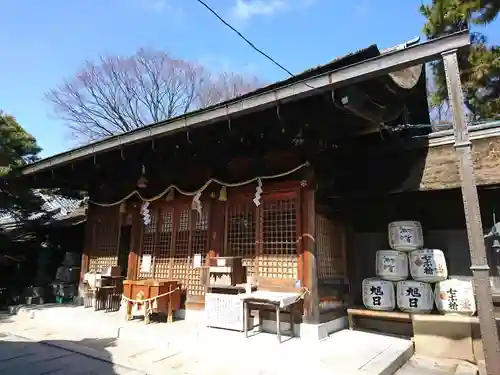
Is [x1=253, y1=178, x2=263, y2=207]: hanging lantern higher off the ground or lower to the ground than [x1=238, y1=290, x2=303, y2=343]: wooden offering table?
higher

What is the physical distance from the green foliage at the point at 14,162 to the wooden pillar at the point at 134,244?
326 cm

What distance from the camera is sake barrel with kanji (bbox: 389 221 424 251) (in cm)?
610

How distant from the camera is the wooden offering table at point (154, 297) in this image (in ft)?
22.0

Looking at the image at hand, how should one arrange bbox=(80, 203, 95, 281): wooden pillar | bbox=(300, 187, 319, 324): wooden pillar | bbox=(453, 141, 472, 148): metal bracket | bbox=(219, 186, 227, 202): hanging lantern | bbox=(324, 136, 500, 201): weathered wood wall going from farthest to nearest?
bbox=(80, 203, 95, 281): wooden pillar < bbox=(219, 186, 227, 202): hanging lantern < bbox=(300, 187, 319, 324): wooden pillar < bbox=(324, 136, 500, 201): weathered wood wall < bbox=(453, 141, 472, 148): metal bracket

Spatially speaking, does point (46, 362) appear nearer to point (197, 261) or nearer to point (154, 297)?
point (154, 297)

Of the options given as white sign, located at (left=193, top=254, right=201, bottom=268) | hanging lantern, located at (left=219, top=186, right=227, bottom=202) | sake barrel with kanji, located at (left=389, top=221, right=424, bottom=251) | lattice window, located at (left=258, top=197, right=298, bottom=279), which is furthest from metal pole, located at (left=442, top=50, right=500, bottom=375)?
white sign, located at (left=193, top=254, right=201, bottom=268)

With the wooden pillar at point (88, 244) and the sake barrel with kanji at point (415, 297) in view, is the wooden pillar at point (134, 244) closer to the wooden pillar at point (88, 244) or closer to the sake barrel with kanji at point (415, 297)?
the wooden pillar at point (88, 244)

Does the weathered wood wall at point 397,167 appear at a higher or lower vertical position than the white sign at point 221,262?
higher

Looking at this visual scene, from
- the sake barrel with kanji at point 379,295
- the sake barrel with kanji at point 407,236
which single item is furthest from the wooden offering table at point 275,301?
the sake barrel with kanji at point 407,236

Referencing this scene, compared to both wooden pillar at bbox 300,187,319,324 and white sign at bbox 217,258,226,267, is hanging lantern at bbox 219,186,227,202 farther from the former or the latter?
wooden pillar at bbox 300,187,319,324

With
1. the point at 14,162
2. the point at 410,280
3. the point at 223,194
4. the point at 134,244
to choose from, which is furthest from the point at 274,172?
the point at 14,162

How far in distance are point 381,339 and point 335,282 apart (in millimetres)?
1219

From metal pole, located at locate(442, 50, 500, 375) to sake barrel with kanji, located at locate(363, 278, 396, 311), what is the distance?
3.00 m

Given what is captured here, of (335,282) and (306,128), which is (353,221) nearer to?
(335,282)
